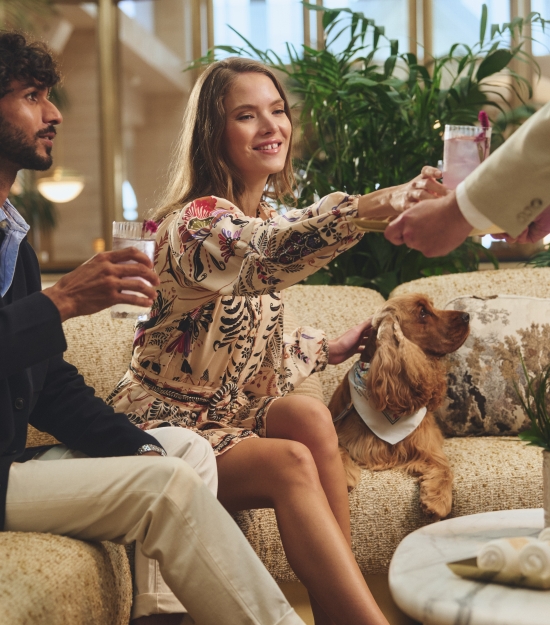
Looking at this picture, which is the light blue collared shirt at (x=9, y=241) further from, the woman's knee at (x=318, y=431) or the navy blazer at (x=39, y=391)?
the woman's knee at (x=318, y=431)

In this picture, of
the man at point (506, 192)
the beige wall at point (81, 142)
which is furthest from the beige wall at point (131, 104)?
the man at point (506, 192)

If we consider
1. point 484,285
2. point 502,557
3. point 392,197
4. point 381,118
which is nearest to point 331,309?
point 484,285

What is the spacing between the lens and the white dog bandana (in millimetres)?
2479

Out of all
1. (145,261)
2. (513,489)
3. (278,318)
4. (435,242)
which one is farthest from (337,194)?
(513,489)

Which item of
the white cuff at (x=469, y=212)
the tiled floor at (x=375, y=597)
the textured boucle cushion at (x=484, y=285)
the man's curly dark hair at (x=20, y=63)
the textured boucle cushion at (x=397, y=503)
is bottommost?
the tiled floor at (x=375, y=597)

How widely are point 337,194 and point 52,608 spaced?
889 millimetres

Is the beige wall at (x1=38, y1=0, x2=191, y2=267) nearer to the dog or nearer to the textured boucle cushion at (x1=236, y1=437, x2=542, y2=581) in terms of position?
the dog

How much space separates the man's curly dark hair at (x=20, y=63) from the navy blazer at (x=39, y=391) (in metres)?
0.35

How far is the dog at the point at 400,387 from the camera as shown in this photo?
2.41 m

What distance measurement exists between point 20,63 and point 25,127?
0.13 m

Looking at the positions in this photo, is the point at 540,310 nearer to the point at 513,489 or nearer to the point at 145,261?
the point at 513,489

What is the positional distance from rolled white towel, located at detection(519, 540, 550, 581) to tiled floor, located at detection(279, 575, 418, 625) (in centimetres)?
107

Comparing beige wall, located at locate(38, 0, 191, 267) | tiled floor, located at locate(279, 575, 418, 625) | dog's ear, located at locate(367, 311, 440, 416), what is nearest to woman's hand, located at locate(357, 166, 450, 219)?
dog's ear, located at locate(367, 311, 440, 416)

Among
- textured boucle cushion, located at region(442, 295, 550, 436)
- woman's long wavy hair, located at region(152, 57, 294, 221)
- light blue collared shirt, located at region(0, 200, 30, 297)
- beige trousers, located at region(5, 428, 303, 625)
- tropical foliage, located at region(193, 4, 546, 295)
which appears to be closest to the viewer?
beige trousers, located at region(5, 428, 303, 625)
